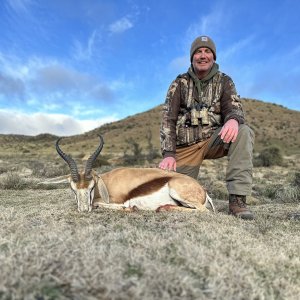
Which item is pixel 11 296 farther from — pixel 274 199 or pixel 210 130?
pixel 274 199

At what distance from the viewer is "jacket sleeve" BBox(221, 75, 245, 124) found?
753 cm

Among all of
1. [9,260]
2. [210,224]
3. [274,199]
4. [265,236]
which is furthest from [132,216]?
[274,199]

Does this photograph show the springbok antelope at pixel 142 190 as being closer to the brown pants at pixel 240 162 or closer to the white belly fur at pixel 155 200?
the white belly fur at pixel 155 200

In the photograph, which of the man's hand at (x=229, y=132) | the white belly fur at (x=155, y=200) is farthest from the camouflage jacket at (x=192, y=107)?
the white belly fur at (x=155, y=200)

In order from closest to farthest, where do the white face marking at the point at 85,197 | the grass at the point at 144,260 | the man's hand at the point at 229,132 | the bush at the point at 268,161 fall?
the grass at the point at 144,260 → the white face marking at the point at 85,197 → the man's hand at the point at 229,132 → the bush at the point at 268,161

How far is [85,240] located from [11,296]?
4.55 feet

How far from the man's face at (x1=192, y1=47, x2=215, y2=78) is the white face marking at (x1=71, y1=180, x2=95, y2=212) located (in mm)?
2927

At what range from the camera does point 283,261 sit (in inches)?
173

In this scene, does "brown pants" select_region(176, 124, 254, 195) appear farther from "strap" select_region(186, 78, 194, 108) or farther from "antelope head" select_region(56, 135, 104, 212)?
"antelope head" select_region(56, 135, 104, 212)

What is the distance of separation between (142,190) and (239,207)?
1.64m

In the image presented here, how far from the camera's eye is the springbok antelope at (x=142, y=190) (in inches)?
279

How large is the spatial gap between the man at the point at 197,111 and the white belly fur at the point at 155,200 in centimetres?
71

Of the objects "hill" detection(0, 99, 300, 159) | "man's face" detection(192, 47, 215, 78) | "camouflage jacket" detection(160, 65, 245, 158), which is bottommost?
"camouflage jacket" detection(160, 65, 245, 158)

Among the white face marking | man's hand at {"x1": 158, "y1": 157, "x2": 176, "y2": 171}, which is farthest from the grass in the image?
man's hand at {"x1": 158, "y1": 157, "x2": 176, "y2": 171}
